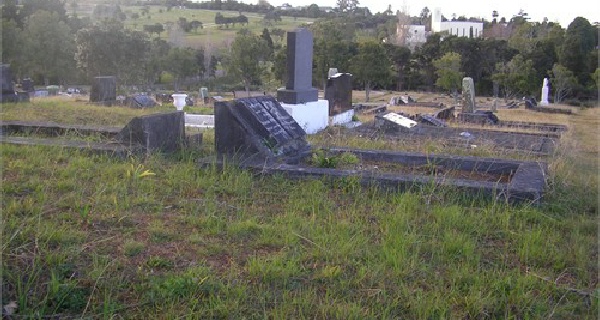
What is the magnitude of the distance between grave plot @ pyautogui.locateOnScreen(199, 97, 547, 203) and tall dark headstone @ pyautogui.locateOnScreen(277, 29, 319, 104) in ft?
11.7

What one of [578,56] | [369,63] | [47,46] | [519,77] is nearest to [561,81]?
[519,77]

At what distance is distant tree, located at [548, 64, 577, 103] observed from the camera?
111 ft

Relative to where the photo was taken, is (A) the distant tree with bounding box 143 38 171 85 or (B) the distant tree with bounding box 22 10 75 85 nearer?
(B) the distant tree with bounding box 22 10 75 85

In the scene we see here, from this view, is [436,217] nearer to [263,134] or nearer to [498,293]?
[498,293]

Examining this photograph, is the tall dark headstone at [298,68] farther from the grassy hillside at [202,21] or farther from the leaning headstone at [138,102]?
Answer: the grassy hillside at [202,21]

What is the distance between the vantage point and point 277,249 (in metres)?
3.39

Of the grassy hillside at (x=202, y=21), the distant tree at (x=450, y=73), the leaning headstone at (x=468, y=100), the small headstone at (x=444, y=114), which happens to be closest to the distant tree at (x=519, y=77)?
the distant tree at (x=450, y=73)

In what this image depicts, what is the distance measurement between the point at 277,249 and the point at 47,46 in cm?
3323

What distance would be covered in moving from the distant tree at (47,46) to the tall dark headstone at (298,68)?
2638cm

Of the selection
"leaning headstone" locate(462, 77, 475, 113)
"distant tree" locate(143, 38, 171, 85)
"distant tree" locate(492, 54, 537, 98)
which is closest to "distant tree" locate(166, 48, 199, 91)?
"distant tree" locate(143, 38, 171, 85)

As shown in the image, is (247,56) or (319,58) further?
(319,58)

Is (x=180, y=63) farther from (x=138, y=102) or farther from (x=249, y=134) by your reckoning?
(x=249, y=134)

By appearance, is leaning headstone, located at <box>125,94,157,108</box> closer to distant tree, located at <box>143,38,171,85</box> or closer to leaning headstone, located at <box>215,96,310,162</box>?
leaning headstone, located at <box>215,96,310,162</box>

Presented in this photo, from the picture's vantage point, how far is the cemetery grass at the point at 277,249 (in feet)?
8.71
